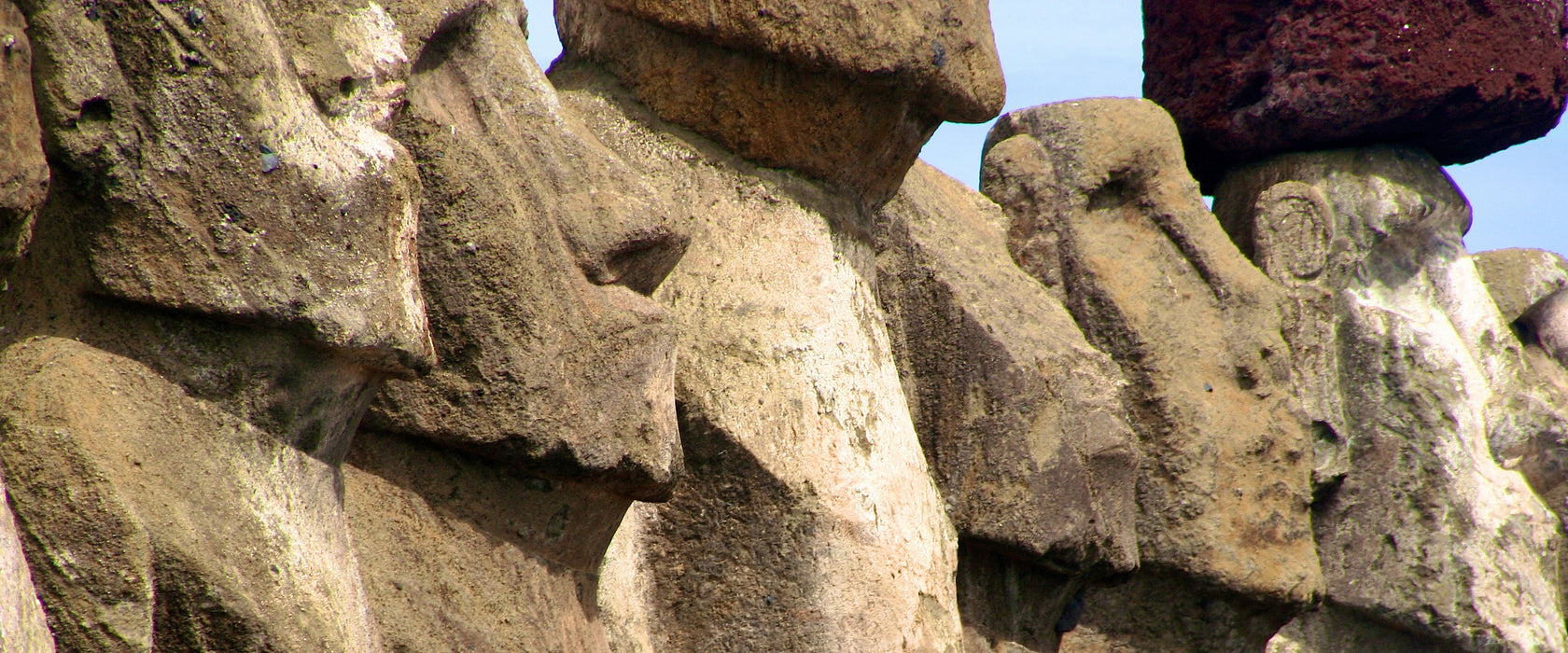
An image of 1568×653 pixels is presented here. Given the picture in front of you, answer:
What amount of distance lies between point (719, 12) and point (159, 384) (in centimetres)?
105

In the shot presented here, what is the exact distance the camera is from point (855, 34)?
7.10 ft

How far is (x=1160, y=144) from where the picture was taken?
10.5ft

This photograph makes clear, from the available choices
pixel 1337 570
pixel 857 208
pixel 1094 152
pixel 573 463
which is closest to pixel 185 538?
pixel 573 463

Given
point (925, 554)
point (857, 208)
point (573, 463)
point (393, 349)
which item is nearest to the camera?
point (393, 349)

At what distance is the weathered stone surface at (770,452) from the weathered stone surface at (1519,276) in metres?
2.25

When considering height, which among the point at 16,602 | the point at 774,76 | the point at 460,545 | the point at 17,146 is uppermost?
Result: the point at 774,76

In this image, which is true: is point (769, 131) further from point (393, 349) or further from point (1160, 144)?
point (1160, 144)

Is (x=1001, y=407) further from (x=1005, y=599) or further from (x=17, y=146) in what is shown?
(x=17, y=146)

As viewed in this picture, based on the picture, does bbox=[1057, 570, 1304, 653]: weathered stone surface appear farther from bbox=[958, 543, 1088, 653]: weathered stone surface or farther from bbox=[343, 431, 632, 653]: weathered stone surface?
bbox=[343, 431, 632, 653]: weathered stone surface

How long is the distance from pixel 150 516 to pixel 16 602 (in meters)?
0.14

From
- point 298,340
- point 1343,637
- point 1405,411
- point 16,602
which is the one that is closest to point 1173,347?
point 1405,411

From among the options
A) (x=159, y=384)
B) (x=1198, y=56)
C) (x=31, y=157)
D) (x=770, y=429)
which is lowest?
(x=159, y=384)

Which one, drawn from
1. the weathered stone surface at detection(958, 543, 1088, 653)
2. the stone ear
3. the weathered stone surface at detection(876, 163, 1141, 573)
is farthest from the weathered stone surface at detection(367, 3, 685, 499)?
the stone ear

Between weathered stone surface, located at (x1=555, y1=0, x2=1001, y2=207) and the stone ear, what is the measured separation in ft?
4.53
